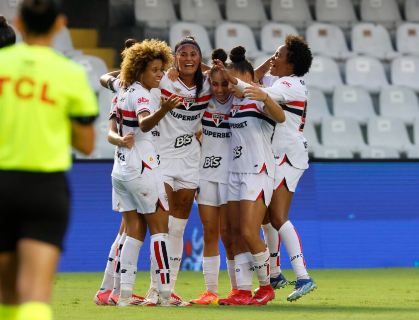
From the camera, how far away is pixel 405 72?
591 inches

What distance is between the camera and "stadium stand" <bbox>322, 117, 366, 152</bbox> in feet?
42.9

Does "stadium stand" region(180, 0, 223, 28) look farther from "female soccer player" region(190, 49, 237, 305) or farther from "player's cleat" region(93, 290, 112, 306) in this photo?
"player's cleat" region(93, 290, 112, 306)

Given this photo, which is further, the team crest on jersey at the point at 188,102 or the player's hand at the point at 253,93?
the team crest on jersey at the point at 188,102

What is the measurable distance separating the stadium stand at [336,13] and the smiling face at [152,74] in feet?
31.6

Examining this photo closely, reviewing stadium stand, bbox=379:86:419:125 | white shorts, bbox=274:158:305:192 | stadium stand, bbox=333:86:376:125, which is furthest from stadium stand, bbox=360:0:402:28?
white shorts, bbox=274:158:305:192

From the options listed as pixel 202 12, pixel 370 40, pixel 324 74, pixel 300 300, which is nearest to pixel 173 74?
pixel 300 300

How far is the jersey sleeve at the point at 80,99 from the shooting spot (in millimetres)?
3447

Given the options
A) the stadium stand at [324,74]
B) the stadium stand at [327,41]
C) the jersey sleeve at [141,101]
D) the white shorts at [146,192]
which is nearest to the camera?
the jersey sleeve at [141,101]

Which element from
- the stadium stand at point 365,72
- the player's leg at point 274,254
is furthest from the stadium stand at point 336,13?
the player's leg at point 274,254

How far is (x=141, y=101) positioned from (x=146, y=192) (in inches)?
28.6

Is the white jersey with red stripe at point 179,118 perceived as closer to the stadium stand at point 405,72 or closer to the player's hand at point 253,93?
the player's hand at point 253,93

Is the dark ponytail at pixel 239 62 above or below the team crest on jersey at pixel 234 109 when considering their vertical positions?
above

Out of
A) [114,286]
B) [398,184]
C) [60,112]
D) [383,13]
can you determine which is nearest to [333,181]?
[398,184]

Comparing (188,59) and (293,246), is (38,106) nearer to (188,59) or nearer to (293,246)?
(188,59)
